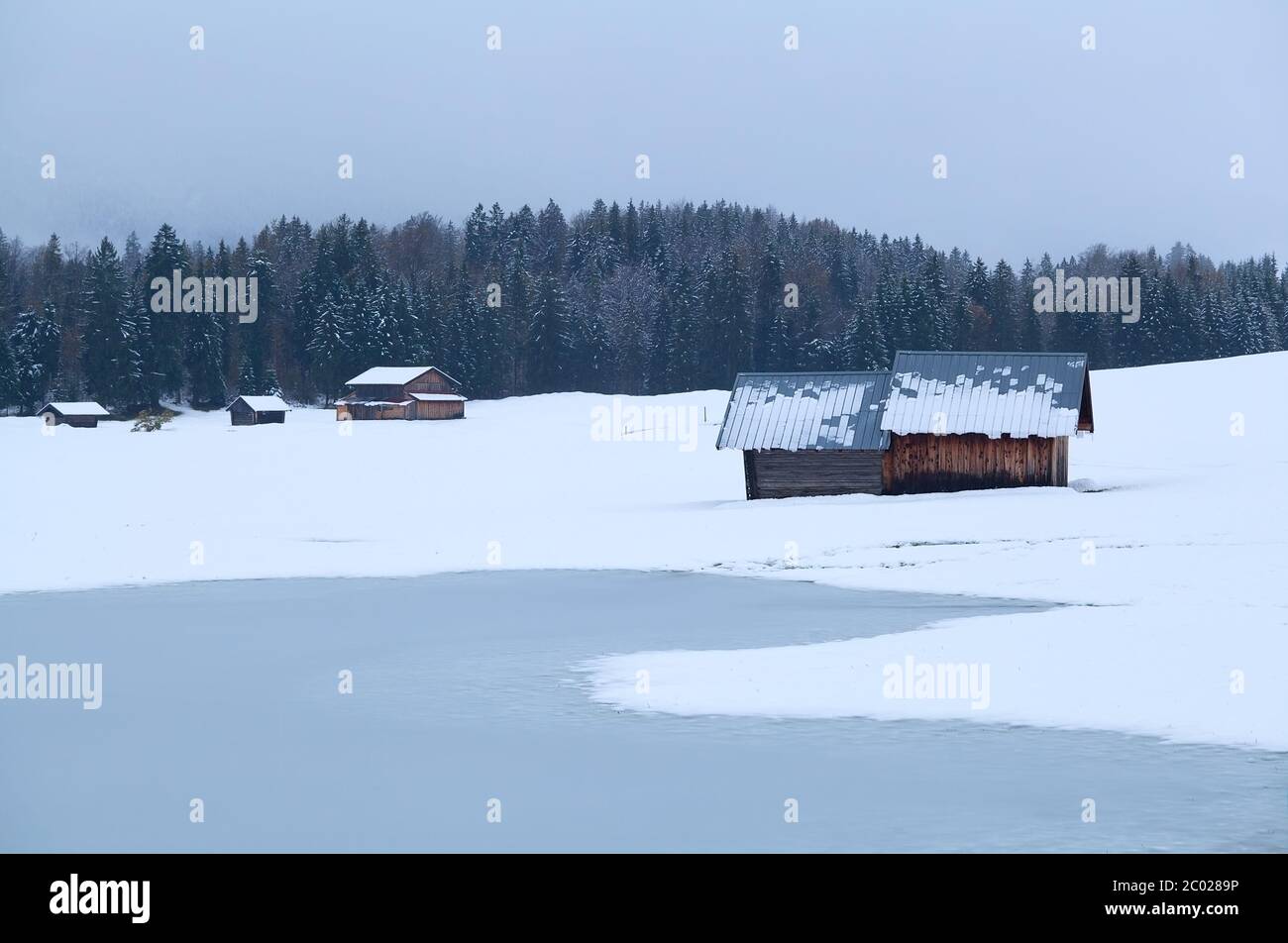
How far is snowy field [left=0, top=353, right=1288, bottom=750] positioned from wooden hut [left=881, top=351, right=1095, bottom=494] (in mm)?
1669

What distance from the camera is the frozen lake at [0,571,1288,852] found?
41.2ft

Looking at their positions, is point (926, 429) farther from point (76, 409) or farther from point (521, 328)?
point (521, 328)

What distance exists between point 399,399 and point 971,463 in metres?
61.3

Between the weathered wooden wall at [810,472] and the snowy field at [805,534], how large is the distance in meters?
1.51

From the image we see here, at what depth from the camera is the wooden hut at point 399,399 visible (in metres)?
100

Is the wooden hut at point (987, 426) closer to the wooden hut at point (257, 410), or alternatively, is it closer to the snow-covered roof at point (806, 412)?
the snow-covered roof at point (806, 412)

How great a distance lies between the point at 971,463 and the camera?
4528 centimetres

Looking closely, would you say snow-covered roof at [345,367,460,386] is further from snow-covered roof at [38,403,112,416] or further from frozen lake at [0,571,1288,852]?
frozen lake at [0,571,1288,852]

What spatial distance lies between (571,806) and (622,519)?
1160 inches

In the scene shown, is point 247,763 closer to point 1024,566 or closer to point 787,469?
point 1024,566

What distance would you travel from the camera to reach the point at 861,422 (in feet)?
152

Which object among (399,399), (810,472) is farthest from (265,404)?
(810,472)

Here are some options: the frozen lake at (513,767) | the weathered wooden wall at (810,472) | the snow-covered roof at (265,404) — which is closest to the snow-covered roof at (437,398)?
the snow-covered roof at (265,404)
